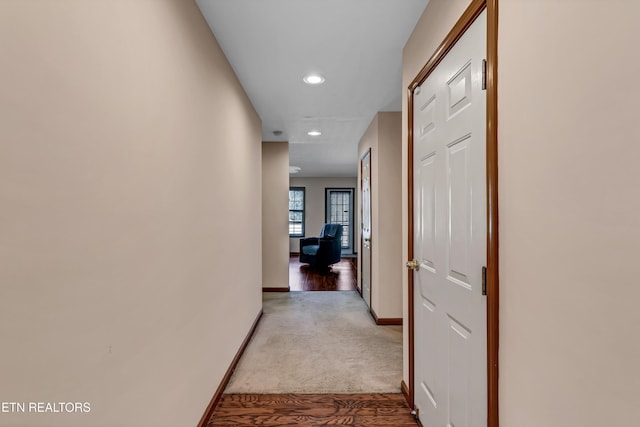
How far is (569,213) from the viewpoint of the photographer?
30.0 inches

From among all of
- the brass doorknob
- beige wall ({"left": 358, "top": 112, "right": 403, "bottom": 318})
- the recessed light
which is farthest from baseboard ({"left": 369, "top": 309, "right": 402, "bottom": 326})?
the recessed light

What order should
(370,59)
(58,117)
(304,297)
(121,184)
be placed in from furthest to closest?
1. (304,297)
2. (370,59)
3. (121,184)
4. (58,117)

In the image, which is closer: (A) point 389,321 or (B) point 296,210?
(A) point 389,321

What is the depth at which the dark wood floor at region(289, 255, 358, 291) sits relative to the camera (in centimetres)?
529

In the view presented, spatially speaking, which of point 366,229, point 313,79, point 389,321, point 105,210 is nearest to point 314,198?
point 366,229

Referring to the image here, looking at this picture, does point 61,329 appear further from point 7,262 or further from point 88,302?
point 7,262

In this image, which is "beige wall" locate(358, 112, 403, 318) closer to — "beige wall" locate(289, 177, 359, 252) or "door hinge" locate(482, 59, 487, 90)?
"door hinge" locate(482, 59, 487, 90)

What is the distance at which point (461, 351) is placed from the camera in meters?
1.31

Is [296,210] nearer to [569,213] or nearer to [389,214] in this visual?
[389,214]

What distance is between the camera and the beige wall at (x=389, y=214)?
3479 mm

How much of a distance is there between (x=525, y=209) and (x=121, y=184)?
1299mm

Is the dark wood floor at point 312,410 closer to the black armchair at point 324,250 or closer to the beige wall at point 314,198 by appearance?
the black armchair at point 324,250

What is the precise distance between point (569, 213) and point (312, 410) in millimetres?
1859

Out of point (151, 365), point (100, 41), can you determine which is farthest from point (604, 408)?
point (100, 41)
